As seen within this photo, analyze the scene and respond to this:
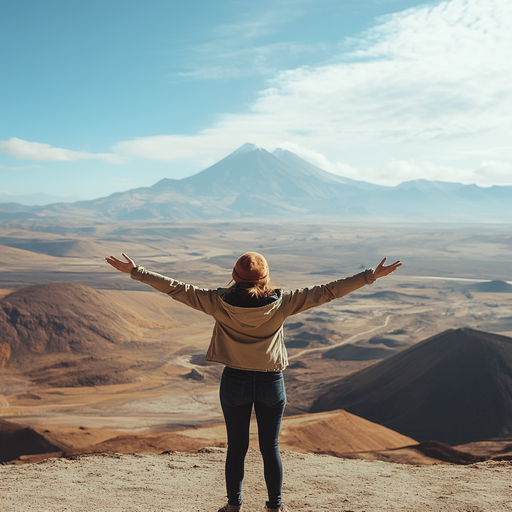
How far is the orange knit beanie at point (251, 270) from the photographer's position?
3.43 m

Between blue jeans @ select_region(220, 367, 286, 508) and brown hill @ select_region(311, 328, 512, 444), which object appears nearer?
blue jeans @ select_region(220, 367, 286, 508)

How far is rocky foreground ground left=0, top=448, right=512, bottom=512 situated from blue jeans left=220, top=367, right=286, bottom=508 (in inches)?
47.0

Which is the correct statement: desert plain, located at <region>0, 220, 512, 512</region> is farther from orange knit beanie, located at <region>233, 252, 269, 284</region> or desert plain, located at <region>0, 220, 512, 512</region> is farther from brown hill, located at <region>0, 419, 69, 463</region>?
orange knit beanie, located at <region>233, 252, 269, 284</region>

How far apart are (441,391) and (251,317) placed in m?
21.0

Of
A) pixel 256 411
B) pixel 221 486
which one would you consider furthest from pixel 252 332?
pixel 221 486

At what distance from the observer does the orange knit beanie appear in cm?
343

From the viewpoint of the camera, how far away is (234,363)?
3.46m

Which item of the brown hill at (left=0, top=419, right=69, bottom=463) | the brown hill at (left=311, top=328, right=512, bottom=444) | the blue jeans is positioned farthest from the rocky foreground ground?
the brown hill at (left=311, top=328, right=512, bottom=444)

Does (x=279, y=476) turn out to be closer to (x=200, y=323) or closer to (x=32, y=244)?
(x=200, y=323)

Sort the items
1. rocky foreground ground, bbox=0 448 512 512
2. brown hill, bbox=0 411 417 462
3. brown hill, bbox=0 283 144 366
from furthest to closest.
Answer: brown hill, bbox=0 283 144 366 < brown hill, bbox=0 411 417 462 < rocky foreground ground, bbox=0 448 512 512

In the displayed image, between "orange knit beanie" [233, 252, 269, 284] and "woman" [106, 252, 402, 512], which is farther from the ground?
"orange knit beanie" [233, 252, 269, 284]

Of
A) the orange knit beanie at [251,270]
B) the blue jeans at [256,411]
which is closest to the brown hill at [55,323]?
the blue jeans at [256,411]

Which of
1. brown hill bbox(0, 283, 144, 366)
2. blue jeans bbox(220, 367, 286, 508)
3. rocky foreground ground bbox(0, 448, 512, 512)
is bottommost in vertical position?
brown hill bbox(0, 283, 144, 366)

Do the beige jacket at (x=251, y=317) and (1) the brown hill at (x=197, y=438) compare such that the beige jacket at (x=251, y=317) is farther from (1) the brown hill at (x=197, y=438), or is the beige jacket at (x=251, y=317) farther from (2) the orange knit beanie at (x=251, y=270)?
(1) the brown hill at (x=197, y=438)
